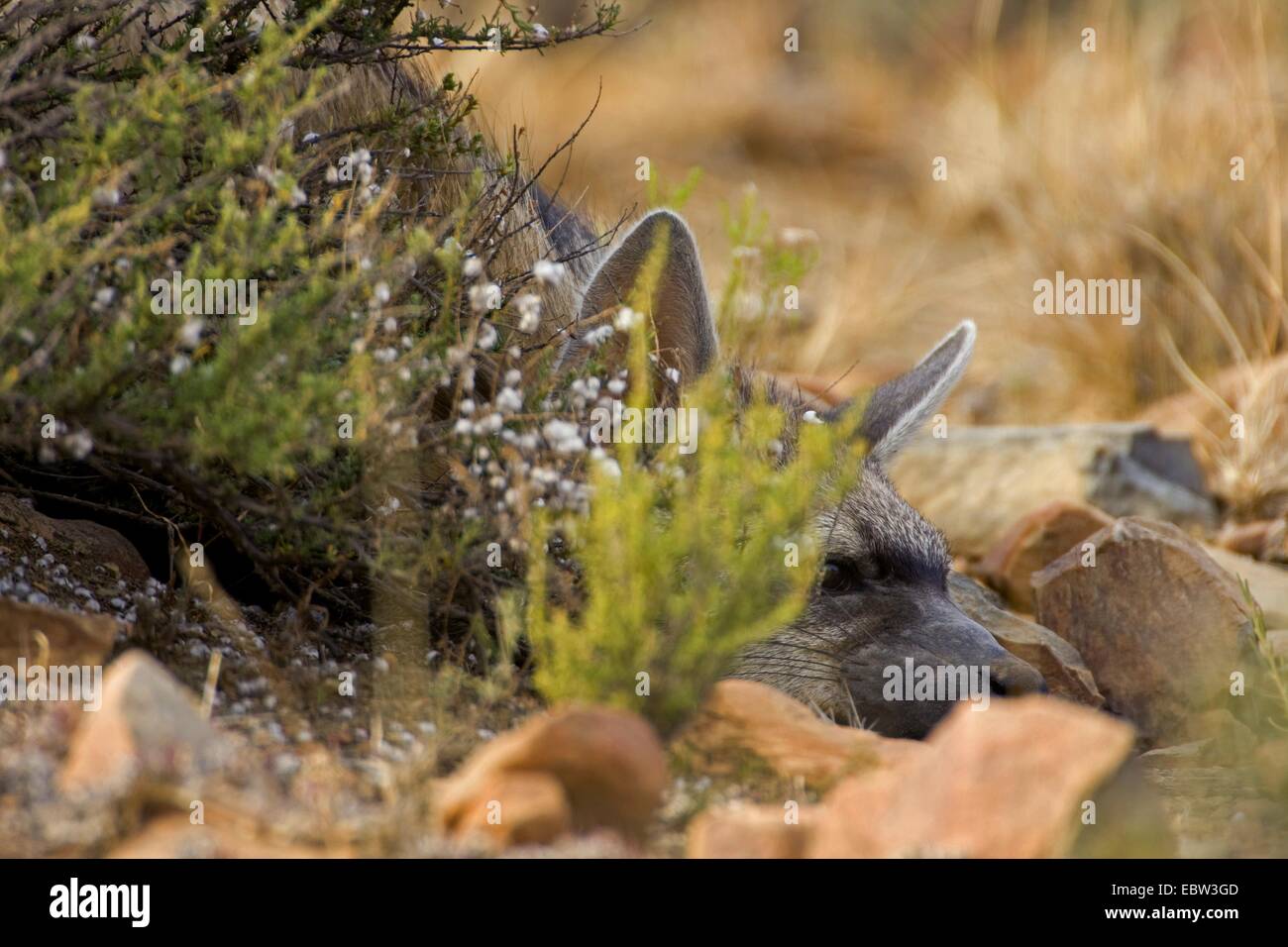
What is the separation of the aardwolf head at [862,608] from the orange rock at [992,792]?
1.41 meters

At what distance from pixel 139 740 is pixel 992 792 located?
59.3 inches

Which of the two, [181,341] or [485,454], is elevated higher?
[181,341]

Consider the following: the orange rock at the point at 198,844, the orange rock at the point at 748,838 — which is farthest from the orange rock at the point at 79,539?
the orange rock at the point at 748,838

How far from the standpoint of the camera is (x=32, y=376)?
3.09m

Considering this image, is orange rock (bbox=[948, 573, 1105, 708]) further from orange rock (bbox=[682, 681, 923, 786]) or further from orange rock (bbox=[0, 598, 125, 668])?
orange rock (bbox=[0, 598, 125, 668])

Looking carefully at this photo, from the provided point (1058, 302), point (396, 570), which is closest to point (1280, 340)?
point (1058, 302)

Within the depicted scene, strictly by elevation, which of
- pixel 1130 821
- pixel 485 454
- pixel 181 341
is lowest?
pixel 1130 821

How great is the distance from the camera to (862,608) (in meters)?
4.54

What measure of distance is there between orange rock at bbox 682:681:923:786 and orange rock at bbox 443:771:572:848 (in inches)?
24.6

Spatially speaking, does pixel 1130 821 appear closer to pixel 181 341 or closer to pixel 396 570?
pixel 396 570

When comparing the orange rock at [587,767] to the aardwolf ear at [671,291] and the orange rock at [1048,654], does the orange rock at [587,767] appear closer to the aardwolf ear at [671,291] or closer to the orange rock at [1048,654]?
the aardwolf ear at [671,291]

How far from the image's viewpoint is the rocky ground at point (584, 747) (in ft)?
8.48
